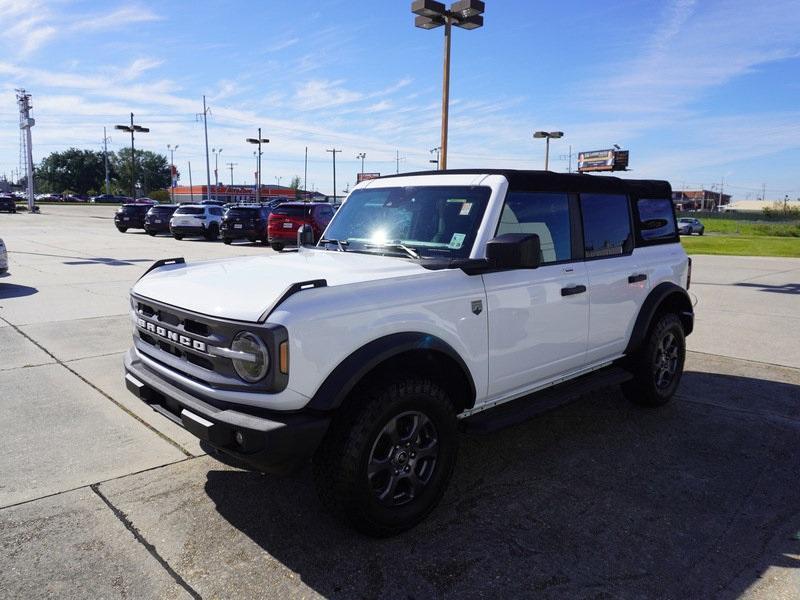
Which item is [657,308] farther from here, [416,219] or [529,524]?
[529,524]

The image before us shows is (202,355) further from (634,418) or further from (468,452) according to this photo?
(634,418)

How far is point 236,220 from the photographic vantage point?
24.4 m

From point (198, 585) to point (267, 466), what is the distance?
62 centimetres

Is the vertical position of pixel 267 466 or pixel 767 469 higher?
pixel 267 466

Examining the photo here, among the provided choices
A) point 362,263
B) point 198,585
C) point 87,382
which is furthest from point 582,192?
point 87,382

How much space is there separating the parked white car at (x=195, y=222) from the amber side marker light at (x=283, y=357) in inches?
998

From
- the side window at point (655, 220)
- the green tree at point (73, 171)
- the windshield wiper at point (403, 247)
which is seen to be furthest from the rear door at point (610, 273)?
the green tree at point (73, 171)

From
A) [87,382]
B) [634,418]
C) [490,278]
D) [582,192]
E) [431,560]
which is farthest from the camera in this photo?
[87,382]

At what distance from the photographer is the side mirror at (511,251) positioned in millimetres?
3262

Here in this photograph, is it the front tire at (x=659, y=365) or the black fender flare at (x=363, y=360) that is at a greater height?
the black fender flare at (x=363, y=360)

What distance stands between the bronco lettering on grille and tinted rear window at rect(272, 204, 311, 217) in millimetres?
17210

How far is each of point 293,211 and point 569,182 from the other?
56.4 ft

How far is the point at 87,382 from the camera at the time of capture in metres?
5.48

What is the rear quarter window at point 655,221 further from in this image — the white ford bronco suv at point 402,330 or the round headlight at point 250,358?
the round headlight at point 250,358
